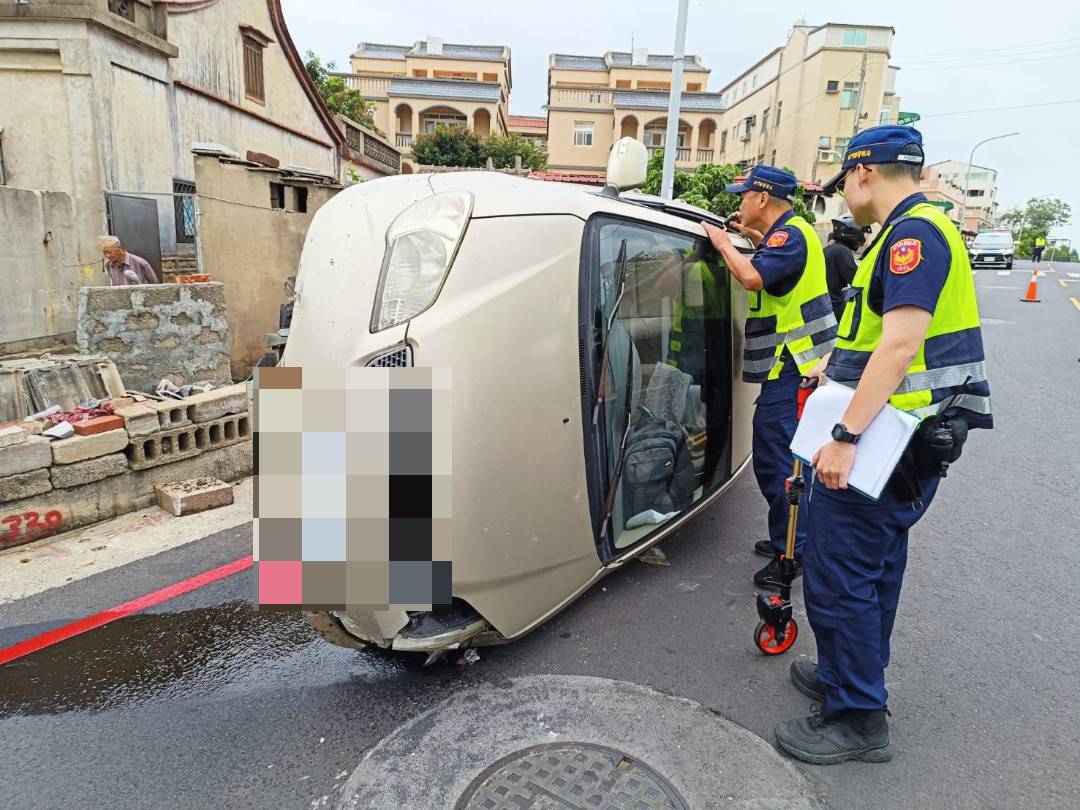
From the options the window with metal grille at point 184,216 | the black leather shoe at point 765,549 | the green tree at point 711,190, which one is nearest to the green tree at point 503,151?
the green tree at point 711,190

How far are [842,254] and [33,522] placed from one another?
5674 millimetres

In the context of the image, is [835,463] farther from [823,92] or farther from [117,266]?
[823,92]

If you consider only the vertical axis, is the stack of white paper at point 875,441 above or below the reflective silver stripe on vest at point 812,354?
below

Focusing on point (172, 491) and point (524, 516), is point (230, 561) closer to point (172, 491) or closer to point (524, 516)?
point (172, 491)

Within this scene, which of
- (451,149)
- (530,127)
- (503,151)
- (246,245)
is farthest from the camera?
(530,127)

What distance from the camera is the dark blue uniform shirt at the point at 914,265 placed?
1.94 metres

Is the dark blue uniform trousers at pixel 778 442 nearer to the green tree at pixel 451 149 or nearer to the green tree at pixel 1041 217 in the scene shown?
the green tree at pixel 451 149

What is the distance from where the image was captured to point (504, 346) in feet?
7.11

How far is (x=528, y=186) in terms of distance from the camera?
2441 millimetres

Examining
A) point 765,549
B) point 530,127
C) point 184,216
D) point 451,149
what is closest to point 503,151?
point 451,149

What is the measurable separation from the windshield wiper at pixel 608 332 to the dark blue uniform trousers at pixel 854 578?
0.81 m

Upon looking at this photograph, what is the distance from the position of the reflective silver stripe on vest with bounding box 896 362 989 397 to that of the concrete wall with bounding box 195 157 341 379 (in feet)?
22.2

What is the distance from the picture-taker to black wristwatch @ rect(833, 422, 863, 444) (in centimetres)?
204

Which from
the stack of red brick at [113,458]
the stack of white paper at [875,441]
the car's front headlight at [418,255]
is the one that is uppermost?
the car's front headlight at [418,255]
